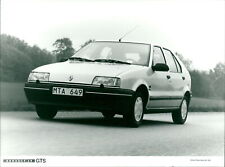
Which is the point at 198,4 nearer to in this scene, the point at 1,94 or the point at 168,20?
the point at 168,20

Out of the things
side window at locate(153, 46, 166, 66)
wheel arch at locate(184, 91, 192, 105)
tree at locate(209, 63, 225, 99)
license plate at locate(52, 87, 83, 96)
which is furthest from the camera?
tree at locate(209, 63, 225, 99)

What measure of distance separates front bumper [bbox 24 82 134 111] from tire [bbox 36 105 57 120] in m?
0.20

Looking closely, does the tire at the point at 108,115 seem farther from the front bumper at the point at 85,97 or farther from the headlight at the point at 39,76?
the headlight at the point at 39,76

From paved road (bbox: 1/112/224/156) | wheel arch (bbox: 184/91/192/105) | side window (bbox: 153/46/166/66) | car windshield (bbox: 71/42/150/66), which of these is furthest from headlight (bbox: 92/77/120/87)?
wheel arch (bbox: 184/91/192/105)

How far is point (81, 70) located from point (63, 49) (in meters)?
0.74

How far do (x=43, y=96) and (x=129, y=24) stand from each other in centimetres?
151

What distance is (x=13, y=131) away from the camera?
394 cm

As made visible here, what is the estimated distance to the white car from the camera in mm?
3652

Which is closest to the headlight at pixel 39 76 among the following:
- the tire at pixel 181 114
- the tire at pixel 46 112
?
the tire at pixel 46 112

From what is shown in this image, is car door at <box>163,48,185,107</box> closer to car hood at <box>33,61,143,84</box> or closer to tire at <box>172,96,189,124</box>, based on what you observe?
tire at <box>172,96,189,124</box>

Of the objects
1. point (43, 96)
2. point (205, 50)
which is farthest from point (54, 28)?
point (205, 50)

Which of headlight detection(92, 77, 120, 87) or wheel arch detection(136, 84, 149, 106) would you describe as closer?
headlight detection(92, 77, 120, 87)

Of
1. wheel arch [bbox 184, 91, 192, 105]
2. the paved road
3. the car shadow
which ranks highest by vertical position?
wheel arch [bbox 184, 91, 192, 105]

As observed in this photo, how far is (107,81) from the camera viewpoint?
3.68m
